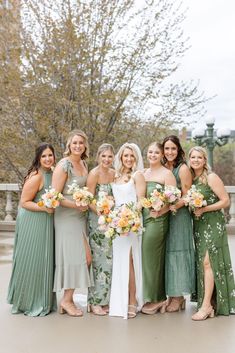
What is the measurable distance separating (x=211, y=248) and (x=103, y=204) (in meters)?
1.25

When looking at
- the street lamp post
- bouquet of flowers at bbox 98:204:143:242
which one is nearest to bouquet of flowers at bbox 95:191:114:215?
bouquet of flowers at bbox 98:204:143:242

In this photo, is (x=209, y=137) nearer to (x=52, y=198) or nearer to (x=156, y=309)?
(x=156, y=309)

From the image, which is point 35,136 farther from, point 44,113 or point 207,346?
Result: point 207,346

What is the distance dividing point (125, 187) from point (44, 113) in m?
7.71

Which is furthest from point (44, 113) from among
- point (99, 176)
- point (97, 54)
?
point (99, 176)

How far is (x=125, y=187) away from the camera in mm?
5398

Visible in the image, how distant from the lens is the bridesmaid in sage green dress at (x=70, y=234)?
5.31 metres

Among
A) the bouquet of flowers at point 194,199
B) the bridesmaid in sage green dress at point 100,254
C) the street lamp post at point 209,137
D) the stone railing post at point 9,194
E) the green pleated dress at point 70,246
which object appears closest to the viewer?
the bouquet of flowers at point 194,199

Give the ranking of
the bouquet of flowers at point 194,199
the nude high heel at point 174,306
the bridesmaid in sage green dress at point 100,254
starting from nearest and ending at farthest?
the bouquet of flowers at point 194,199
the bridesmaid in sage green dress at point 100,254
the nude high heel at point 174,306

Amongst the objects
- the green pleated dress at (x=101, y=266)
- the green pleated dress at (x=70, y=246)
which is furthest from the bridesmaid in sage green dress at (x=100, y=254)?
the green pleated dress at (x=70, y=246)

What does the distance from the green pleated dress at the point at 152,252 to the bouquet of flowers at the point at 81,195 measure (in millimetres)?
658

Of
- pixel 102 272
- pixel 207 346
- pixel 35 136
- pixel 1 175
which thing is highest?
pixel 35 136

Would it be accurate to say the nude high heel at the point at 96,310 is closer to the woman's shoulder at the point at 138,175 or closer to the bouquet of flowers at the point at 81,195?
the bouquet of flowers at the point at 81,195

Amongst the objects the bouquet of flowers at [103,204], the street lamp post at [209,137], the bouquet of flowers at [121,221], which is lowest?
the bouquet of flowers at [121,221]
